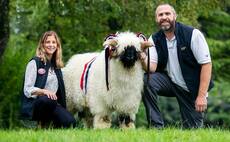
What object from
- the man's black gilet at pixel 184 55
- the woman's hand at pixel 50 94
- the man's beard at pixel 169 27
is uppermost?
the man's beard at pixel 169 27

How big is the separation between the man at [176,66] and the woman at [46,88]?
145cm

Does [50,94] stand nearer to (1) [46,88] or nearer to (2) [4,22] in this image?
(1) [46,88]

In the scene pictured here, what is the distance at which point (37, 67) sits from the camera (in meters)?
11.2

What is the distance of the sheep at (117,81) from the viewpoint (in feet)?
36.7

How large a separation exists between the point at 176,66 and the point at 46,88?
2252 millimetres

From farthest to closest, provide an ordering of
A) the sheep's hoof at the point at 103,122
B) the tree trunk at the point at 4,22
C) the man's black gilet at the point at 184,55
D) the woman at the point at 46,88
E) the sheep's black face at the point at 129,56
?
the tree trunk at the point at 4,22 → the sheep's hoof at the point at 103,122 → the man's black gilet at the point at 184,55 → the woman at the point at 46,88 → the sheep's black face at the point at 129,56

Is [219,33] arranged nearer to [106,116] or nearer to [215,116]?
[215,116]

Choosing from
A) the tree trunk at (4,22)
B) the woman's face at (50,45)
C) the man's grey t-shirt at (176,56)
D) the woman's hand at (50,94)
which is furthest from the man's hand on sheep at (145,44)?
the tree trunk at (4,22)

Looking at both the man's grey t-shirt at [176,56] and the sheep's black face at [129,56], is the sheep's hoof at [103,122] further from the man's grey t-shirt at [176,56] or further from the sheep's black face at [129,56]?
the man's grey t-shirt at [176,56]

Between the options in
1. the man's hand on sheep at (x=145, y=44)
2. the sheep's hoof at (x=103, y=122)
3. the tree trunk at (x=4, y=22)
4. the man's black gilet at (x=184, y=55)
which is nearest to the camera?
the man's hand on sheep at (x=145, y=44)

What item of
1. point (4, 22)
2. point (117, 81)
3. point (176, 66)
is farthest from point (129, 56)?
point (4, 22)

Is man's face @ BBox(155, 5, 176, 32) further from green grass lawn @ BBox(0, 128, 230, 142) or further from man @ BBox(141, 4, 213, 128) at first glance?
green grass lawn @ BBox(0, 128, 230, 142)

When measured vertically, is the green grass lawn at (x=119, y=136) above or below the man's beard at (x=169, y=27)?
below

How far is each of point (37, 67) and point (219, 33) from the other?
19021 millimetres
